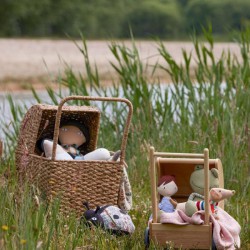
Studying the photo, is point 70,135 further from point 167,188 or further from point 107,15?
point 107,15

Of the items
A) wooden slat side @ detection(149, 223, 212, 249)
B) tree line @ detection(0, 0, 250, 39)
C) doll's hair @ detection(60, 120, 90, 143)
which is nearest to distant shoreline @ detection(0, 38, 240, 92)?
tree line @ detection(0, 0, 250, 39)

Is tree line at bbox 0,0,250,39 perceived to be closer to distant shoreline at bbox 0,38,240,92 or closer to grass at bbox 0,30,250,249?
distant shoreline at bbox 0,38,240,92

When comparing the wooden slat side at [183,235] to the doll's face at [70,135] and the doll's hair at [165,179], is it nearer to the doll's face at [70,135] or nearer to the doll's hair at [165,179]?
the doll's hair at [165,179]

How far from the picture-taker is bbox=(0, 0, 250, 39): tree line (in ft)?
147

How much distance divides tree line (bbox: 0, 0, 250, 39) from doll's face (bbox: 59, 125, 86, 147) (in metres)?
35.3

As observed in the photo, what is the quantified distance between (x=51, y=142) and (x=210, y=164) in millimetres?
1062

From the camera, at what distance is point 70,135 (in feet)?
20.4

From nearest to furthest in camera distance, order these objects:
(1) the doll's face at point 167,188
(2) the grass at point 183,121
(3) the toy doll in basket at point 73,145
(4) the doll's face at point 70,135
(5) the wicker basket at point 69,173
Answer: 1. (1) the doll's face at point 167,188
2. (5) the wicker basket at point 69,173
3. (3) the toy doll in basket at point 73,145
4. (4) the doll's face at point 70,135
5. (2) the grass at point 183,121

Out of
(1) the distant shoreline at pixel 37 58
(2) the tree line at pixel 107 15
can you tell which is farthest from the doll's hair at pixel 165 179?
(2) the tree line at pixel 107 15

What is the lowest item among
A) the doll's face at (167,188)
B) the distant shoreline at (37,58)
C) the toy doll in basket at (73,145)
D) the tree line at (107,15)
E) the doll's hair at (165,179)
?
the distant shoreline at (37,58)

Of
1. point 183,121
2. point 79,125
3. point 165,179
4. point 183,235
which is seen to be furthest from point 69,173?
point 183,121

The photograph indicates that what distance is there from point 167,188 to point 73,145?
1.09 metres

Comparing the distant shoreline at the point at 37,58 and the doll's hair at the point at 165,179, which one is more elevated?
the doll's hair at the point at 165,179

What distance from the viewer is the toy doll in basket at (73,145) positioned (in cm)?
598
